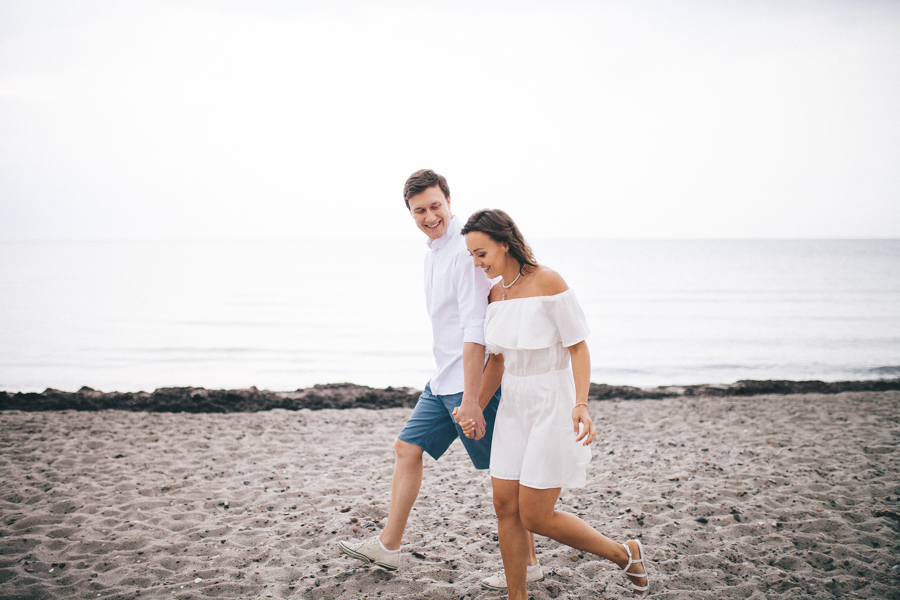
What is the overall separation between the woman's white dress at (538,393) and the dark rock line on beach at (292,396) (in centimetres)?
559

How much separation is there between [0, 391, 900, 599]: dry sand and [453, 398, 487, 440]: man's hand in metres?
1.14

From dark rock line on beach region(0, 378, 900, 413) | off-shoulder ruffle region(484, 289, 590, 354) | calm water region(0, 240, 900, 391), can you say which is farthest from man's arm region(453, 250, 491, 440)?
calm water region(0, 240, 900, 391)

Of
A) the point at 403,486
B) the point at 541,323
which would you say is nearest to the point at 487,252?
the point at 541,323

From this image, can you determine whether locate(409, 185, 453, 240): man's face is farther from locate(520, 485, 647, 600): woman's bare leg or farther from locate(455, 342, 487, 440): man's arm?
locate(520, 485, 647, 600): woman's bare leg

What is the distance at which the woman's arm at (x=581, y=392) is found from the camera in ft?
7.27

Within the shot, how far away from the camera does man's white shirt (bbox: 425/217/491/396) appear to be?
8.36 feet

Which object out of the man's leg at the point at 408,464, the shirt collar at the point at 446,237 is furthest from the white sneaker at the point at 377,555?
the shirt collar at the point at 446,237

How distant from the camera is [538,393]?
235 centimetres

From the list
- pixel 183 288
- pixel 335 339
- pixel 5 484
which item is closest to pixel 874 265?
pixel 335 339

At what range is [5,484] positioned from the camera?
14.4 ft

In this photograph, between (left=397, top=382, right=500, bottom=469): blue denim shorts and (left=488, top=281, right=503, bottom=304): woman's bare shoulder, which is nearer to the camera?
(left=488, top=281, right=503, bottom=304): woman's bare shoulder

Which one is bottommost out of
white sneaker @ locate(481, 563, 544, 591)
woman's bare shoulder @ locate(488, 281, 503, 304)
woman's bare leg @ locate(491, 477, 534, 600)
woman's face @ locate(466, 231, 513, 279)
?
white sneaker @ locate(481, 563, 544, 591)

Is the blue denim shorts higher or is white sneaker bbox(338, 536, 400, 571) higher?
the blue denim shorts

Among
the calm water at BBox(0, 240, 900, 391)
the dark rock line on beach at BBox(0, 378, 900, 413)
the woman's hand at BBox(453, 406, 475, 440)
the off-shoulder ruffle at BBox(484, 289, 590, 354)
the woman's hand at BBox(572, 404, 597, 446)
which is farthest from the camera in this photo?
the calm water at BBox(0, 240, 900, 391)
